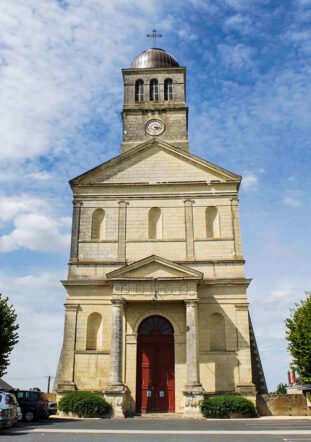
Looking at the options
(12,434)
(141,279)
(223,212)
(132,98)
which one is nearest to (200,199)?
(223,212)

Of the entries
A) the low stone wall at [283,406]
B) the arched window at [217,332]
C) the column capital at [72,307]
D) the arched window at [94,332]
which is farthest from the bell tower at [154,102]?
the low stone wall at [283,406]

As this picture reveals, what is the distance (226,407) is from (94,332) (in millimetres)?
7857

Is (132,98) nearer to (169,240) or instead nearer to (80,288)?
(169,240)

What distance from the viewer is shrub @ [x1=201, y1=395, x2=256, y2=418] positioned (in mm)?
21547

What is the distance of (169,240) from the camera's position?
2664 centimetres

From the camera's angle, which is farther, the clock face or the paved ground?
the clock face

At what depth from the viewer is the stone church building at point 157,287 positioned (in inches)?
938

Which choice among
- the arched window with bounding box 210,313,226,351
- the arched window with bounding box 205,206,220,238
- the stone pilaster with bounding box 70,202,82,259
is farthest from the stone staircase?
the stone pilaster with bounding box 70,202,82,259

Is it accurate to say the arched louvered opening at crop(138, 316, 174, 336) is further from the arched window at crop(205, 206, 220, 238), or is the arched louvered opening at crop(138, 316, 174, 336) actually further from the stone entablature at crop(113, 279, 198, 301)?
the arched window at crop(205, 206, 220, 238)

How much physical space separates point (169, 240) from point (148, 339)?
5482 millimetres

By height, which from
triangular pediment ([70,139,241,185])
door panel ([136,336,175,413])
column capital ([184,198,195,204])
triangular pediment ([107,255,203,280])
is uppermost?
triangular pediment ([70,139,241,185])

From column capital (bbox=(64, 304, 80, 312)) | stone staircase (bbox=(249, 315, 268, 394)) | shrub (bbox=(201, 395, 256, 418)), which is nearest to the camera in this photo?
shrub (bbox=(201, 395, 256, 418))

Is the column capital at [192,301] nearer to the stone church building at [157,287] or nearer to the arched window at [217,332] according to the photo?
the stone church building at [157,287]

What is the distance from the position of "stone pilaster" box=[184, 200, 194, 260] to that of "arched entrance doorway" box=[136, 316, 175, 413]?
385 cm
